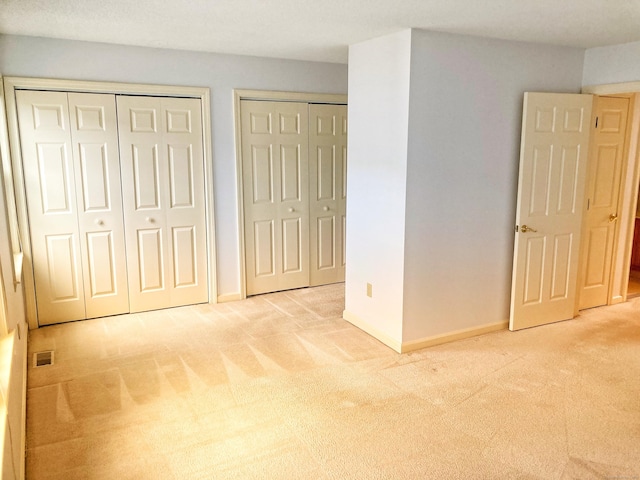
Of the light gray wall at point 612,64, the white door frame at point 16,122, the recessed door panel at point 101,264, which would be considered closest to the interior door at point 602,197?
the light gray wall at point 612,64

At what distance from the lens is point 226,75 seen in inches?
176

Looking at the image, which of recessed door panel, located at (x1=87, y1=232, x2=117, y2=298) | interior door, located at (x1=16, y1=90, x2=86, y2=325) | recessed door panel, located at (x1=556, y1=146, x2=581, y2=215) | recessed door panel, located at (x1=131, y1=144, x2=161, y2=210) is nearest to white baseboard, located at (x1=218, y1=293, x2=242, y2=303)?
recessed door panel, located at (x1=87, y1=232, x2=117, y2=298)

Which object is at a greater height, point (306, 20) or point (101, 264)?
point (306, 20)

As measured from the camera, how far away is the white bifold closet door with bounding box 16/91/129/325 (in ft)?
12.8

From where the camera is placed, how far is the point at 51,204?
4.01 metres

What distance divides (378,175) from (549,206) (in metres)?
1.47

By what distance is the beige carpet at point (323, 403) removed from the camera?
2389mm

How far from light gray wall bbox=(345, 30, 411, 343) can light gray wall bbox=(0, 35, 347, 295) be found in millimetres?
1039

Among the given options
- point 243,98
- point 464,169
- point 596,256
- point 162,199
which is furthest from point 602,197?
point 162,199

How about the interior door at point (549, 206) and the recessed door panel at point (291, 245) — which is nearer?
the interior door at point (549, 206)

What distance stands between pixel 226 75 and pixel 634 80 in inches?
131

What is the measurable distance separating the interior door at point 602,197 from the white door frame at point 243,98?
93.4 inches

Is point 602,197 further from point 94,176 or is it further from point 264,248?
point 94,176

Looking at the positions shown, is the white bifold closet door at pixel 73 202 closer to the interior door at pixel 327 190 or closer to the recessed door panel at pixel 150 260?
the recessed door panel at pixel 150 260
